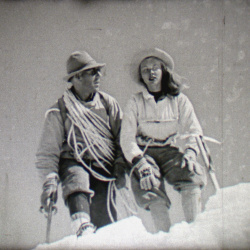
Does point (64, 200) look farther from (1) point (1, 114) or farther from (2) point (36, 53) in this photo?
(2) point (36, 53)

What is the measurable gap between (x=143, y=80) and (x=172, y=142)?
645 millimetres

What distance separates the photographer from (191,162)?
181 inches

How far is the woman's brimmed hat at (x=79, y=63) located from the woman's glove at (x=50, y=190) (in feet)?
3.07

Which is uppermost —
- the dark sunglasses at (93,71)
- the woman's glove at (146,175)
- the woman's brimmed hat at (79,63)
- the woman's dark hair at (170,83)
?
the woman's brimmed hat at (79,63)

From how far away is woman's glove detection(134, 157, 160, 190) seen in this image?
14.9 ft

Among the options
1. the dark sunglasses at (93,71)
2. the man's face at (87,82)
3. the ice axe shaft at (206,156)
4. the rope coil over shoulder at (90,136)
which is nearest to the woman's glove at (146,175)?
the rope coil over shoulder at (90,136)

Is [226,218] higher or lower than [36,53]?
lower

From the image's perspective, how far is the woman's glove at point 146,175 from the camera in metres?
4.54

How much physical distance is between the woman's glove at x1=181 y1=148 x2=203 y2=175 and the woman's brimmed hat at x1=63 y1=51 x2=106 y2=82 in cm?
116

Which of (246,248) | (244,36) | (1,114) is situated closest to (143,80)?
(244,36)

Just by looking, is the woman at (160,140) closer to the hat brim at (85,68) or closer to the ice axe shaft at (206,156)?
the ice axe shaft at (206,156)

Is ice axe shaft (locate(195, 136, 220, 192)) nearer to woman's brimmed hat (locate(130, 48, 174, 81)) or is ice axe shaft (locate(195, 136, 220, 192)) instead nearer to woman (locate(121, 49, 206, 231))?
woman (locate(121, 49, 206, 231))

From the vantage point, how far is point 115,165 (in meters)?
4.67

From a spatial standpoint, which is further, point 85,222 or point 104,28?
point 104,28
